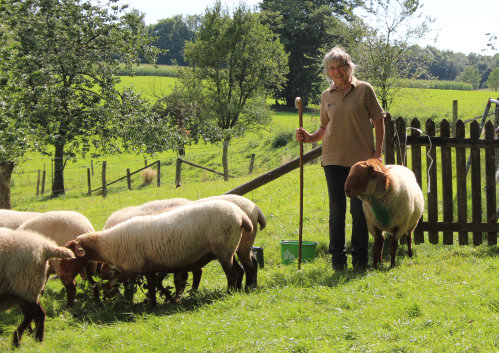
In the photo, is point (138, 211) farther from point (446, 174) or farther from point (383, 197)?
point (446, 174)

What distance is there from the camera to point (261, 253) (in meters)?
6.73

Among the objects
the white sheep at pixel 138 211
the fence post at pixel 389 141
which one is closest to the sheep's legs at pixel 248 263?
the white sheep at pixel 138 211

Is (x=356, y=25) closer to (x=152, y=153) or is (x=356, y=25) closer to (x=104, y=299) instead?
(x=152, y=153)

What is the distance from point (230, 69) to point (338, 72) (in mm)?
26824

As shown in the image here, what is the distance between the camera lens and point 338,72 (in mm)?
5707

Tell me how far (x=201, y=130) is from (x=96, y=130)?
9.13 metres

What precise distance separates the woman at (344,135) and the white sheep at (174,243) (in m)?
1.16

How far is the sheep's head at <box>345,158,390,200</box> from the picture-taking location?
212 inches

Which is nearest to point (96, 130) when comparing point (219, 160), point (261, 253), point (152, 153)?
point (152, 153)

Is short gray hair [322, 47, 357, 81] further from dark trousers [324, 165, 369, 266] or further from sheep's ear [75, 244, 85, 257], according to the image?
sheep's ear [75, 244, 85, 257]

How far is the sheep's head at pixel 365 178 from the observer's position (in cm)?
539

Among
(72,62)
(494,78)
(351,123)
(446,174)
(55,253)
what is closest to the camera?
(55,253)

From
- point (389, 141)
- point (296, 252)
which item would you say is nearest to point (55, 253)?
point (296, 252)

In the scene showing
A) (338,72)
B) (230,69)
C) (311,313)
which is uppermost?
(230,69)
